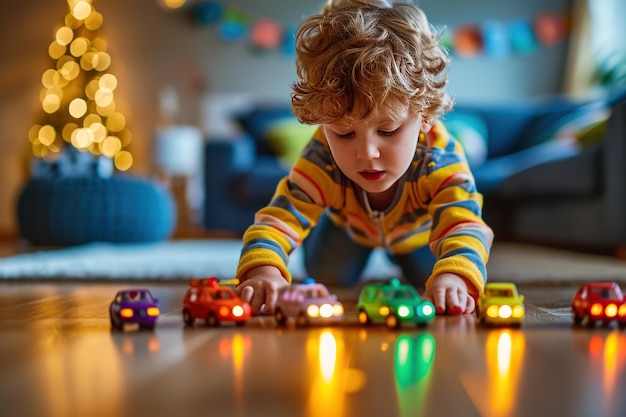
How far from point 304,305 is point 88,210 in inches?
88.5

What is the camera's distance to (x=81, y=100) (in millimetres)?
4949

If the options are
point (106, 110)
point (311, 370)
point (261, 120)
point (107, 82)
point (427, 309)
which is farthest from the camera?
point (107, 82)

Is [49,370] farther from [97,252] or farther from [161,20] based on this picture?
[161,20]

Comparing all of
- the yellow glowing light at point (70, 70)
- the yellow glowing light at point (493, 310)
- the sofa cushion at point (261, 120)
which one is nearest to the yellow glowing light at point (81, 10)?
the yellow glowing light at point (70, 70)

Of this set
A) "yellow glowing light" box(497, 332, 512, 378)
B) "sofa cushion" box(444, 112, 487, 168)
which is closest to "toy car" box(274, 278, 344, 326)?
"yellow glowing light" box(497, 332, 512, 378)

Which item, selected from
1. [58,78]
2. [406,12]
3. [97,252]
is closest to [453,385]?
[406,12]

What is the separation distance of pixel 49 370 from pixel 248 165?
9.51ft

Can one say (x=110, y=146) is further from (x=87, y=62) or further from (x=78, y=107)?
(x=87, y=62)

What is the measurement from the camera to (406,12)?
3.40 feet

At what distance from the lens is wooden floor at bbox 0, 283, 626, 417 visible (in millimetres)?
511

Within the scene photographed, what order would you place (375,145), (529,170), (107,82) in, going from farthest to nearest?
(107,82), (529,170), (375,145)

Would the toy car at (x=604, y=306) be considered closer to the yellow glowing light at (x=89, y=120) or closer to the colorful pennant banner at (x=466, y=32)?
the colorful pennant banner at (x=466, y=32)

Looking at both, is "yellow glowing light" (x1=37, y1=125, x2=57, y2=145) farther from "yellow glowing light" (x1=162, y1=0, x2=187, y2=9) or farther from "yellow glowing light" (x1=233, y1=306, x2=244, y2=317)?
"yellow glowing light" (x1=233, y1=306, x2=244, y2=317)

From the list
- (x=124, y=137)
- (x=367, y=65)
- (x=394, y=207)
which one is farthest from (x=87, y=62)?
(x=367, y=65)
